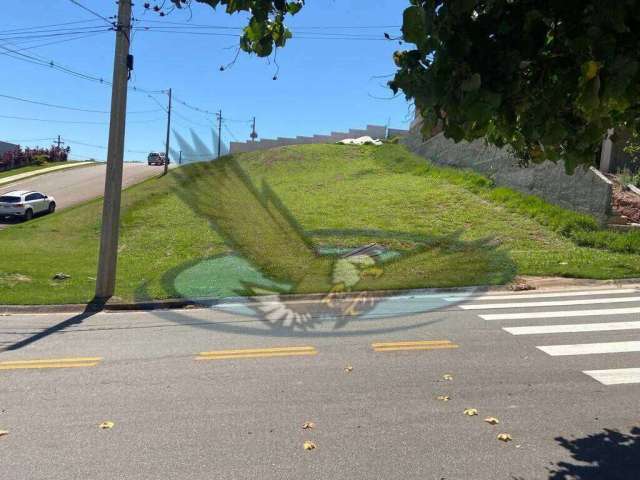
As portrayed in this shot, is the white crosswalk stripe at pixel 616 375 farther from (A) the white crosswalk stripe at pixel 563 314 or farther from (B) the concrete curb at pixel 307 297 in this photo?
(B) the concrete curb at pixel 307 297

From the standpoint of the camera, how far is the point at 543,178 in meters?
21.1

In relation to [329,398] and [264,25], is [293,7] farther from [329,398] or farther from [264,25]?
[329,398]

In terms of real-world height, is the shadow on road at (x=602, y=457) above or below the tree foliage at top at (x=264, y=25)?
below

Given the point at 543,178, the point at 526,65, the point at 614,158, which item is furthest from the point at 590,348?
the point at 614,158

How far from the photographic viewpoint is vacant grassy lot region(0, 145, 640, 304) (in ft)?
43.0

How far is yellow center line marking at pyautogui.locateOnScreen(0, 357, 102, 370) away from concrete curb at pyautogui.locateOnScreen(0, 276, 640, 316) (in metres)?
3.92

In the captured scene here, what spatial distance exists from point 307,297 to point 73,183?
116 ft

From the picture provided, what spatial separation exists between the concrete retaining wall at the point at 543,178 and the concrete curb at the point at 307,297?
3539 millimetres

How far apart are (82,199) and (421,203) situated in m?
21.7

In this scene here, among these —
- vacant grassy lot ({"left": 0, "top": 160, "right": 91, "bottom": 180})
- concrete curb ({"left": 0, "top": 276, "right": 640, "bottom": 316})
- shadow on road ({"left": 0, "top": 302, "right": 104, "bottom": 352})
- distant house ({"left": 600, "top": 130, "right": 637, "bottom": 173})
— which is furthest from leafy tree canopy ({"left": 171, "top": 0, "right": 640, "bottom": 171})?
vacant grassy lot ({"left": 0, "top": 160, "right": 91, "bottom": 180})

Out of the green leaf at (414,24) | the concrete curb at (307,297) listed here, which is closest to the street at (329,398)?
the concrete curb at (307,297)

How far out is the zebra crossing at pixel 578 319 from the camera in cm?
679

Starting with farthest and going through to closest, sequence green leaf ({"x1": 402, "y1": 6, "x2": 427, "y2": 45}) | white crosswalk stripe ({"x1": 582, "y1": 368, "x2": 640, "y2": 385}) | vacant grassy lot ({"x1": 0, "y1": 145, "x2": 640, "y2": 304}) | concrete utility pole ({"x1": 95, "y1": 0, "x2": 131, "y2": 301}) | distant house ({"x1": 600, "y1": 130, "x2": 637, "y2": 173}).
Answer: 1. distant house ({"x1": 600, "y1": 130, "x2": 637, "y2": 173})
2. vacant grassy lot ({"x1": 0, "y1": 145, "x2": 640, "y2": 304})
3. concrete utility pole ({"x1": 95, "y1": 0, "x2": 131, "y2": 301})
4. white crosswalk stripe ({"x1": 582, "y1": 368, "x2": 640, "y2": 385})
5. green leaf ({"x1": 402, "y1": 6, "x2": 427, "y2": 45})

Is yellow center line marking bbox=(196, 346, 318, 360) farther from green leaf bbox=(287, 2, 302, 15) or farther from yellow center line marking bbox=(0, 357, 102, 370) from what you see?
green leaf bbox=(287, 2, 302, 15)
